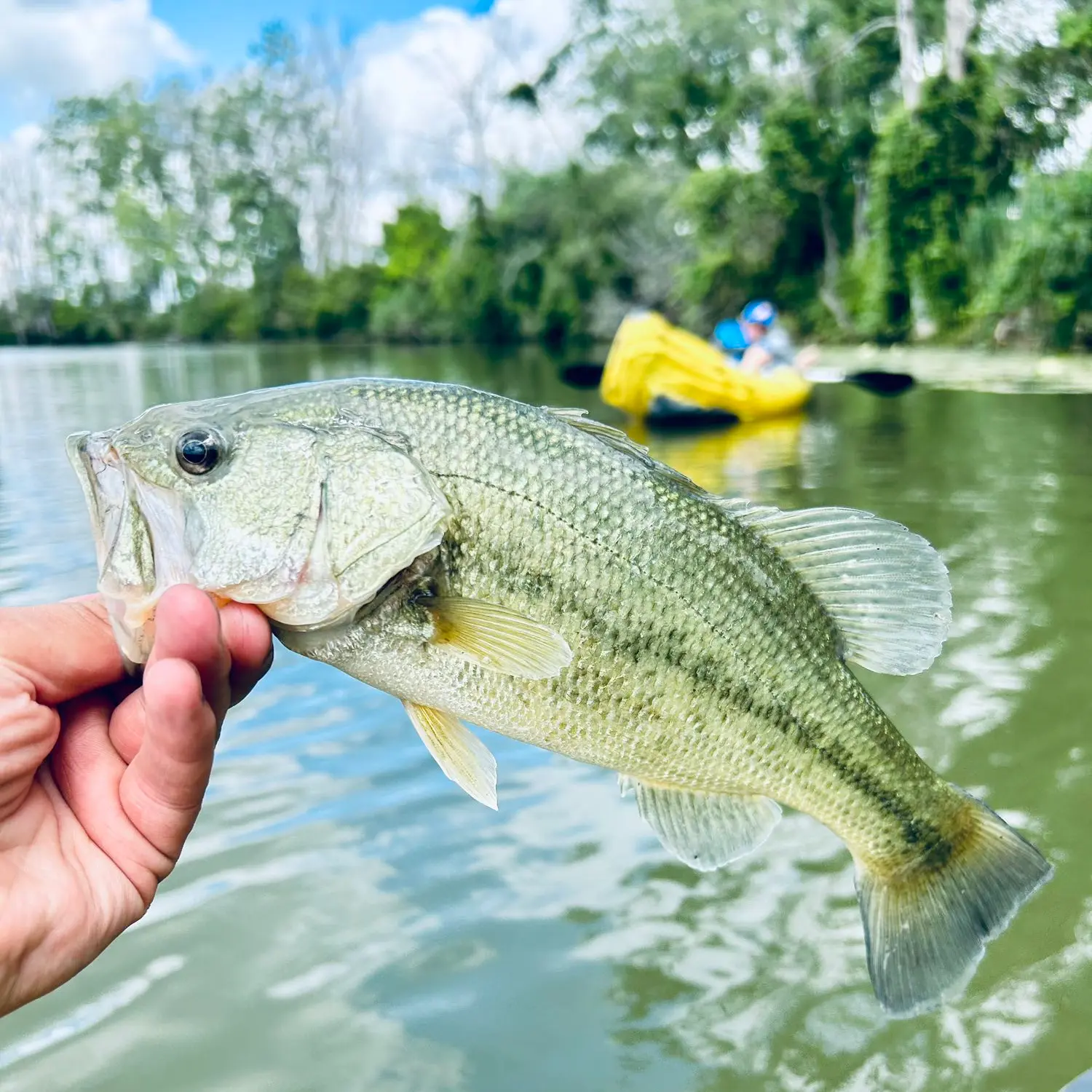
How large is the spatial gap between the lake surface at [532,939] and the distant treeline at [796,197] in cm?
2248

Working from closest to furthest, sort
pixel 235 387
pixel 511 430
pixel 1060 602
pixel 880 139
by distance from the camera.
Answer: pixel 511 430, pixel 1060 602, pixel 235 387, pixel 880 139

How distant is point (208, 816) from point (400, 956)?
132 cm

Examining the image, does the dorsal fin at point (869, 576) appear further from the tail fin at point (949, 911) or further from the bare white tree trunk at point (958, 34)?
the bare white tree trunk at point (958, 34)

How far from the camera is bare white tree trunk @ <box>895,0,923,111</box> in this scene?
3114cm

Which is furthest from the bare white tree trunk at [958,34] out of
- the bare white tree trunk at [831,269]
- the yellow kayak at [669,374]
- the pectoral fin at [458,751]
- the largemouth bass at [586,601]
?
the pectoral fin at [458,751]

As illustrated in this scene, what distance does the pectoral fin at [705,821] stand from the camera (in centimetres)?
217

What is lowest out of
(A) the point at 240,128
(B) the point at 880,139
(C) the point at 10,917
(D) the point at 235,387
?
(D) the point at 235,387

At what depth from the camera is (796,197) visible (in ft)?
116

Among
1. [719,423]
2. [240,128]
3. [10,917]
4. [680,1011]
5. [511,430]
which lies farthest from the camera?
[240,128]

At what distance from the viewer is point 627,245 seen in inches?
1642

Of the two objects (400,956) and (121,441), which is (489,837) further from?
(121,441)

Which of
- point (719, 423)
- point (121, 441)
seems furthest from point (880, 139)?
point (121, 441)

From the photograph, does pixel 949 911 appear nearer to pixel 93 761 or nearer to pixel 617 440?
pixel 617 440

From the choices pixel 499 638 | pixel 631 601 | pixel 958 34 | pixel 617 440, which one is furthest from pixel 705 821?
pixel 958 34
